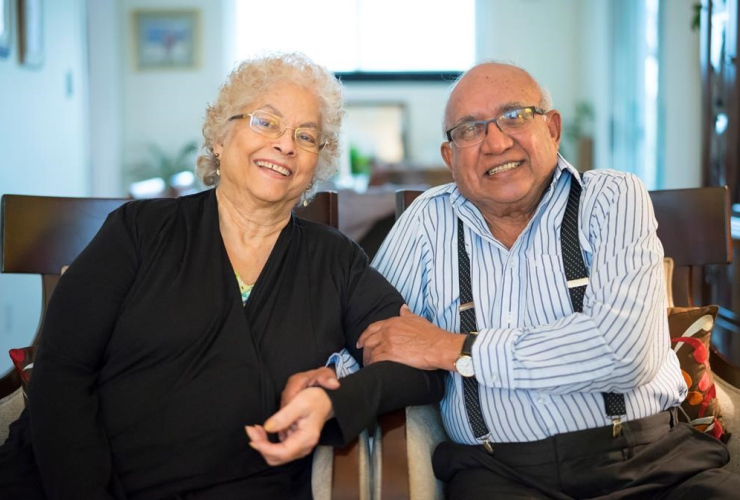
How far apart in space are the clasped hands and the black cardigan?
0.03 meters

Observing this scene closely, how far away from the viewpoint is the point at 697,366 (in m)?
1.78

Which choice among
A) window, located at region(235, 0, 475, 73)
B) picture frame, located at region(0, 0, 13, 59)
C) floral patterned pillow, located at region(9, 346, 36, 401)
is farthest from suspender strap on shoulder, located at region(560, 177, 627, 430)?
window, located at region(235, 0, 475, 73)

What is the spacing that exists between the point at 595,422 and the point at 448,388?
307 mm

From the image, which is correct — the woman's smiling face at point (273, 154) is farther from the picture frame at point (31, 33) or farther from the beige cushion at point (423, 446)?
the picture frame at point (31, 33)

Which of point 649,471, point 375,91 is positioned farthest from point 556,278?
point 375,91

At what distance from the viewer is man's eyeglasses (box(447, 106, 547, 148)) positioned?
1.71 m

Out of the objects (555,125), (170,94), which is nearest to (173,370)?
(555,125)

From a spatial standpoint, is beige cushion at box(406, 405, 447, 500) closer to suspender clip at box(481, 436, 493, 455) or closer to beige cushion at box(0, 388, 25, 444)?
suspender clip at box(481, 436, 493, 455)

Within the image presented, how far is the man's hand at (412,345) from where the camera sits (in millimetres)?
1483

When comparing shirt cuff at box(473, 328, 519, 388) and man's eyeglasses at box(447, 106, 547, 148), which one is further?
man's eyeglasses at box(447, 106, 547, 148)

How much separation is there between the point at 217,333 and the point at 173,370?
4.2 inches

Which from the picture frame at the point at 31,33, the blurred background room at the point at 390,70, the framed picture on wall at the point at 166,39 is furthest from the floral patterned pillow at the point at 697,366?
the framed picture on wall at the point at 166,39

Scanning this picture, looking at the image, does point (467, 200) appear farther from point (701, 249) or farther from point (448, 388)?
point (701, 249)

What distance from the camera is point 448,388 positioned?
1.63 m
